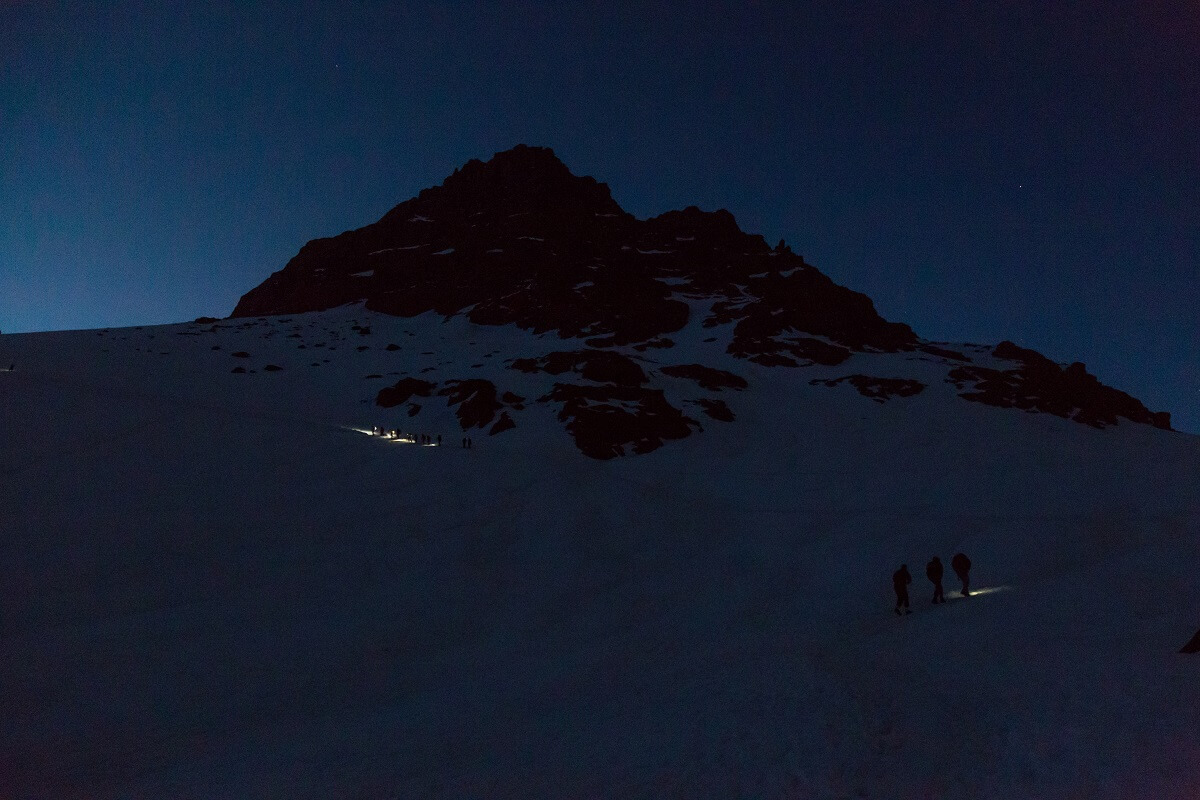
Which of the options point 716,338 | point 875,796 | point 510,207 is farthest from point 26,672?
point 510,207

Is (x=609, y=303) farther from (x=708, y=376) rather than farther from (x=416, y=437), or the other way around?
(x=416, y=437)

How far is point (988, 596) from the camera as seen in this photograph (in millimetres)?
16906

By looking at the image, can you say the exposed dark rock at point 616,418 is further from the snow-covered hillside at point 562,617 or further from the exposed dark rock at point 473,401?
the exposed dark rock at point 473,401

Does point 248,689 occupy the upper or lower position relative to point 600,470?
lower

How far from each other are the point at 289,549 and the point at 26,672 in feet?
25.2

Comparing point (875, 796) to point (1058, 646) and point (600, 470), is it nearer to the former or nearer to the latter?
point (1058, 646)

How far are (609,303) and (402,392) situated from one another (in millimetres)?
41696

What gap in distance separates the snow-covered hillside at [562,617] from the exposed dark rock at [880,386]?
17767 mm

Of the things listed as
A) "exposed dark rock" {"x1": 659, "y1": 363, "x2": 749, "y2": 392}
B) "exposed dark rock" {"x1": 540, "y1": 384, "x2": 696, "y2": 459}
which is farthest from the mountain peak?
"exposed dark rock" {"x1": 540, "y1": 384, "x2": 696, "y2": 459}

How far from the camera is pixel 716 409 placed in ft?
158

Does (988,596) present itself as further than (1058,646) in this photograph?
Yes

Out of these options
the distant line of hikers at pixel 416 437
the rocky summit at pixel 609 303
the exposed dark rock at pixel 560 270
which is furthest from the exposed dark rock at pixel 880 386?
the distant line of hikers at pixel 416 437

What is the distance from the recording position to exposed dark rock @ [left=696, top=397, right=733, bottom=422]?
4709cm

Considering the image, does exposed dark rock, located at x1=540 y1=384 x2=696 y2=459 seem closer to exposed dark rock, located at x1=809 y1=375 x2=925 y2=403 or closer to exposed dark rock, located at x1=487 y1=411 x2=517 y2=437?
exposed dark rock, located at x1=487 y1=411 x2=517 y2=437
